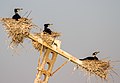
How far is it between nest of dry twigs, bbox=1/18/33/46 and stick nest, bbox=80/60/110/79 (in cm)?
136

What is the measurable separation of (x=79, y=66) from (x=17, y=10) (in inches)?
60.1

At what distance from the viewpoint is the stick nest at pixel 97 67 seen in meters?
5.22

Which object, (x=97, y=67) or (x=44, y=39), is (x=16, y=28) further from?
(x=97, y=67)

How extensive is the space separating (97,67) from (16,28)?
1.72 m

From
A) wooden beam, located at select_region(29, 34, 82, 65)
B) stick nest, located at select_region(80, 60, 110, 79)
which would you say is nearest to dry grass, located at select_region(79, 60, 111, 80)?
stick nest, located at select_region(80, 60, 110, 79)

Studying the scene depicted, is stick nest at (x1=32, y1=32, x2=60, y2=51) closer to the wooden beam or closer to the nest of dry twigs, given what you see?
the wooden beam

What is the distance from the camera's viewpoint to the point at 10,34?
14.2ft

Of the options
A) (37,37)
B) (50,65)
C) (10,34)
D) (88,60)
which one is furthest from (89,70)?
(10,34)

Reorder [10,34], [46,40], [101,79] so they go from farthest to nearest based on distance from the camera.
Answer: [101,79]
[46,40]
[10,34]

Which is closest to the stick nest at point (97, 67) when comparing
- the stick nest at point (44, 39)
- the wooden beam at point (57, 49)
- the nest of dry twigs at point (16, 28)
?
the wooden beam at point (57, 49)

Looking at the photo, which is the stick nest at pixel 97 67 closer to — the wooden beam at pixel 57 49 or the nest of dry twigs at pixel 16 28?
the wooden beam at pixel 57 49

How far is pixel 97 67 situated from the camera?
5.24 metres

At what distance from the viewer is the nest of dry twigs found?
14.1ft

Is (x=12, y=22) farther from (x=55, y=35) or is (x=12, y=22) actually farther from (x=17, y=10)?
(x=55, y=35)
